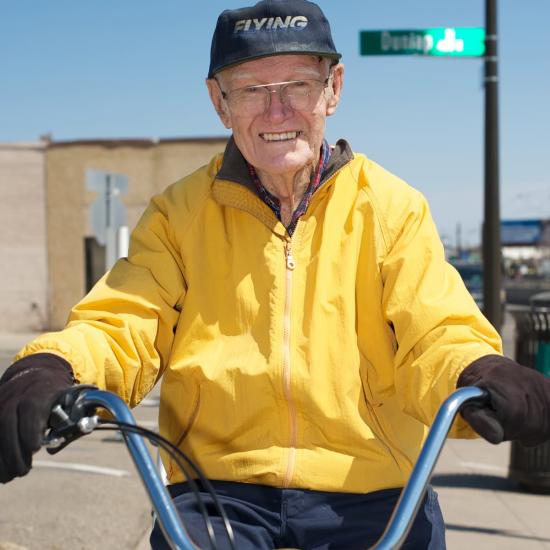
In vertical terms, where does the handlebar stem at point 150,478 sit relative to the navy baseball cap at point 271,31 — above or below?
below

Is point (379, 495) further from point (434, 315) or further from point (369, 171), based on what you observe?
point (369, 171)

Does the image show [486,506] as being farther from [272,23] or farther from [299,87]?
[272,23]

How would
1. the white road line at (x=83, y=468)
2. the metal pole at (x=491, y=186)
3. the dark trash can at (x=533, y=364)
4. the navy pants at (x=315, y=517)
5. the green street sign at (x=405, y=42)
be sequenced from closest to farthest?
the navy pants at (x=315, y=517) → the dark trash can at (x=533, y=364) → the white road line at (x=83, y=468) → the green street sign at (x=405, y=42) → the metal pole at (x=491, y=186)

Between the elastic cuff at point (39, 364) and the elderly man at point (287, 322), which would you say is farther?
the elderly man at point (287, 322)

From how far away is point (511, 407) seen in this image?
1.91 metres

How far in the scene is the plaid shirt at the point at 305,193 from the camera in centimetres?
243

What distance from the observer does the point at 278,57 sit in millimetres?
2352

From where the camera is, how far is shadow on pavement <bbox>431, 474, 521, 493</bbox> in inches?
255

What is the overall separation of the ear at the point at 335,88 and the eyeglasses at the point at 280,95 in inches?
3.5

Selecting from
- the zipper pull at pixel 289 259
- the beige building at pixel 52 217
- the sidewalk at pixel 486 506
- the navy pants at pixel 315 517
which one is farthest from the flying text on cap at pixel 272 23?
the beige building at pixel 52 217

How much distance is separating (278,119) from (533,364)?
450 centimetres

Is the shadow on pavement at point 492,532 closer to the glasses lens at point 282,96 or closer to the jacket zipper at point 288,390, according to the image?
the jacket zipper at point 288,390

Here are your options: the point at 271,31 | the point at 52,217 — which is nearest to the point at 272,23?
the point at 271,31

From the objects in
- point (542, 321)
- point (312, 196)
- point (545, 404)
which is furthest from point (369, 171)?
point (542, 321)
